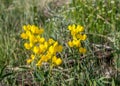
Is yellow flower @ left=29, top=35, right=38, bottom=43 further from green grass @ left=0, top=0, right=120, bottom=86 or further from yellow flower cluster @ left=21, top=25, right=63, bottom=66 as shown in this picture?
green grass @ left=0, top=0, right=120, bottom=86

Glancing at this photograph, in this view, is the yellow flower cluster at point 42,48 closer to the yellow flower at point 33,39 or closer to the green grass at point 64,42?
the yellow flower at point 33,39

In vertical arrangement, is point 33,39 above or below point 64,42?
above

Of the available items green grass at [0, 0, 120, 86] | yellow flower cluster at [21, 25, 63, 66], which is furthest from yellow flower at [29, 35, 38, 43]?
green grass at [0, 0, 120, 86]

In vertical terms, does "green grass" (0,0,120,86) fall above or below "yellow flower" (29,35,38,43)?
below

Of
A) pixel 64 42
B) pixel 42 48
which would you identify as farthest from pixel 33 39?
pixel 64 42

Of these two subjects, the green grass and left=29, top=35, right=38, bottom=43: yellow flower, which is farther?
the green grass

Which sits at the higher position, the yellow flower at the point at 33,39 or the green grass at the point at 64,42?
the yellow flower at the point at 33,39

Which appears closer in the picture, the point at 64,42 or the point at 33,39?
the point at 33,39

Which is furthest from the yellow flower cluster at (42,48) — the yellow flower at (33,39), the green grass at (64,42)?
the green grass at (64,42)

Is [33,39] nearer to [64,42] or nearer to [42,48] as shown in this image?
[42,48]
